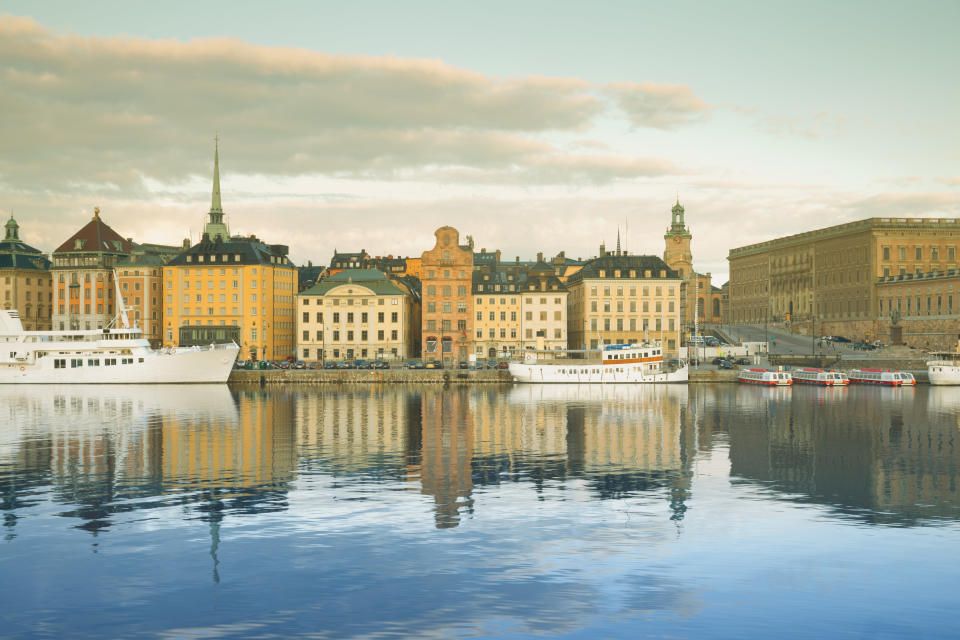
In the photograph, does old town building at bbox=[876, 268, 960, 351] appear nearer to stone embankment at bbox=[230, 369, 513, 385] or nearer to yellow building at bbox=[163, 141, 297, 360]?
stone embankment at bbox=[230, 369, 513, 385]

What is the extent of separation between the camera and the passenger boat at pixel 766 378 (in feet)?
397

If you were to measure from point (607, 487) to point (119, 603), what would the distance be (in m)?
22.8

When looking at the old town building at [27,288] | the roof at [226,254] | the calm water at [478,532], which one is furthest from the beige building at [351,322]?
the calm water at [478,532]

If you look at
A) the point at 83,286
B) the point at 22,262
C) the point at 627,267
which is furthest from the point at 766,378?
the point at 22,262

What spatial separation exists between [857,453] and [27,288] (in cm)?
17162

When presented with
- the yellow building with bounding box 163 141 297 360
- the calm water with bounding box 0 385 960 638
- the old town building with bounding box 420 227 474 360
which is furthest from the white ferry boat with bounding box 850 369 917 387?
the yellow building with bounding box 163 141 297 360

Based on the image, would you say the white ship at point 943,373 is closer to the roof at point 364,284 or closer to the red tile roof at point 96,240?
the roof at point 364,284

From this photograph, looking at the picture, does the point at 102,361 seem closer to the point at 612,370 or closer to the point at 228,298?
the point at 228,298

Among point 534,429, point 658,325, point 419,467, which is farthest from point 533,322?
point 419,467

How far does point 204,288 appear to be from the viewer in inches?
5994

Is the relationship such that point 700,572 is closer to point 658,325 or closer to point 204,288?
point 658,325

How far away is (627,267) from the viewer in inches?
5935

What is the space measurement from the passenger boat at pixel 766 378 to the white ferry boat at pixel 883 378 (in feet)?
39.4

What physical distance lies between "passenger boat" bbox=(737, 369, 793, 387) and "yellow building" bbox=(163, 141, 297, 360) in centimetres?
7652
